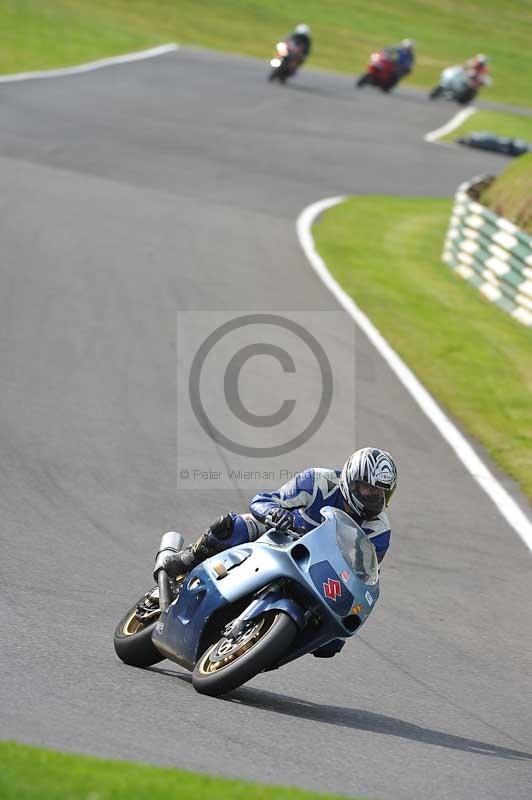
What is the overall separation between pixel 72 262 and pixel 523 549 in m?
9.31

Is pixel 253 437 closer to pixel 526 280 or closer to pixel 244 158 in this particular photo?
pixel 526 280

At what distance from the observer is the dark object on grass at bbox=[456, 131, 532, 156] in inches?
1572

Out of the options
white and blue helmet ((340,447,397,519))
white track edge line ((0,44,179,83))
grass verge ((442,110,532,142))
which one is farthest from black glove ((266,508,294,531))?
grass verge ((442,110,532,142))

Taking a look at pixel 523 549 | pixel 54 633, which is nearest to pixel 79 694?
pixel 54 633

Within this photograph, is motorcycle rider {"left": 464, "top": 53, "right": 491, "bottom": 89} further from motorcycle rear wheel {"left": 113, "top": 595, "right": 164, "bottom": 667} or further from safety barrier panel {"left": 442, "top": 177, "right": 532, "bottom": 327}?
motorcycle rear wheel {"left": 113, "top": 595, "right": 164, "bottom": 667}

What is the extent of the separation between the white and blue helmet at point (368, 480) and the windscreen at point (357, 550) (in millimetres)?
Answer: 144

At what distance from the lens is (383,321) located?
18344 millimetres

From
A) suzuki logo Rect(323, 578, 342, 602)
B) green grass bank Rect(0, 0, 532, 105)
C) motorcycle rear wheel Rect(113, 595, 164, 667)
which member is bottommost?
green grass bank Rect(0, 0, 532, 105)

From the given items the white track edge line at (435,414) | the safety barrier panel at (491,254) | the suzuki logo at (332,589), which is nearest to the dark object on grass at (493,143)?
the safety barrier panel at (491,254)

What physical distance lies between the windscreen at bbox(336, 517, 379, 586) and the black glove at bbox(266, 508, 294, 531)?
235 mm

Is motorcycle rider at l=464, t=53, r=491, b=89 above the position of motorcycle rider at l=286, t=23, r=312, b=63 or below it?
below

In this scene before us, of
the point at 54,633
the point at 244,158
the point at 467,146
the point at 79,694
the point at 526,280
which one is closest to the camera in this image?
the point at 79,694

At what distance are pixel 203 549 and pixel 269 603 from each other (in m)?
0.81

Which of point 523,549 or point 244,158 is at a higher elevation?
point 523,549
